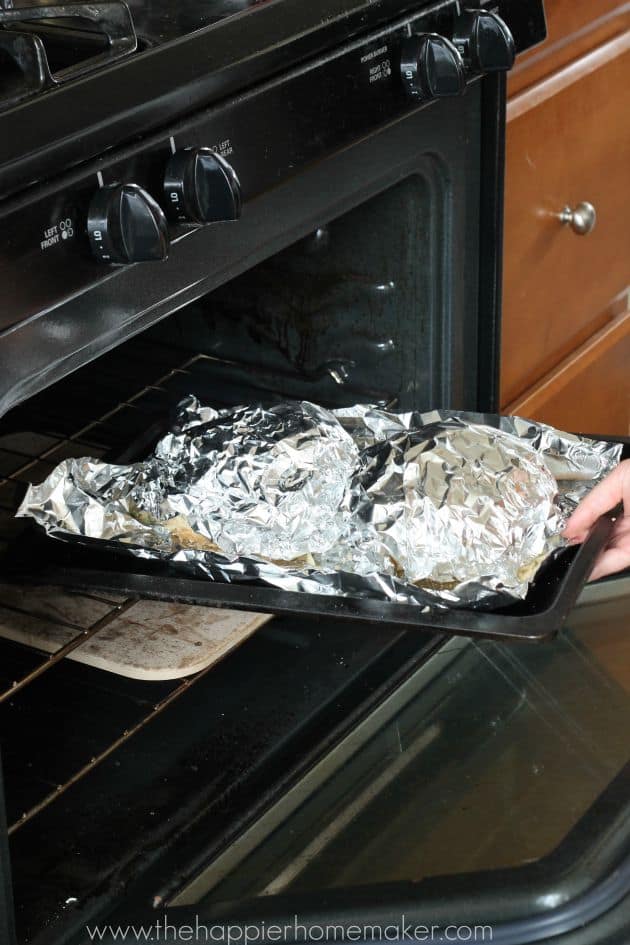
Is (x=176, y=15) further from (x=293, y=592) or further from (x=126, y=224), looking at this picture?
(x=293, y=592)

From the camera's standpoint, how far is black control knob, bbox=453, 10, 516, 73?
887 millimetres

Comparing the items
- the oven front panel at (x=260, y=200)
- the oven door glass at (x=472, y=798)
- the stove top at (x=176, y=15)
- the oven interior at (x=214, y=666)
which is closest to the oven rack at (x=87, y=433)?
the oven interior at (x=214, y=666)

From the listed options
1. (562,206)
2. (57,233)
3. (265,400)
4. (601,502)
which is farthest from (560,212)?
(57,233)

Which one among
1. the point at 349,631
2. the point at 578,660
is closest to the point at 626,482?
the point at 578,660

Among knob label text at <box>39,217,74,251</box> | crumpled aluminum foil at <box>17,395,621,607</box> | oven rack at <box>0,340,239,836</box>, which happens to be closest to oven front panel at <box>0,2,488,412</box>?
knob label text at <box>39,217,74,251</box>

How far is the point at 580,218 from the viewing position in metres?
1.25

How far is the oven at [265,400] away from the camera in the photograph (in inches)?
25.4

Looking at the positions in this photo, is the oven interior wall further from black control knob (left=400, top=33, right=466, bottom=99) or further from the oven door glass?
the oven door glass

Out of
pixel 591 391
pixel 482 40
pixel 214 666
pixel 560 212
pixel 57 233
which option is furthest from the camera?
pixel 591 391

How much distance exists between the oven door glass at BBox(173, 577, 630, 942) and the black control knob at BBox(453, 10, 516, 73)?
0.42 meters

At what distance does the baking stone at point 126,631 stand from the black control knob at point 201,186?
34 centimetres

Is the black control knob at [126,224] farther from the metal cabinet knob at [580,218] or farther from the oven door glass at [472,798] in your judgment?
the metal cabinet knob at [580,218]

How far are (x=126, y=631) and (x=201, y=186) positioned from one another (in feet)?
1.42

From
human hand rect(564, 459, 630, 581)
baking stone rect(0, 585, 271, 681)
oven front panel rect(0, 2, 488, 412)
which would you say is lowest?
baking stone rect(0, 585, 271, 681)
